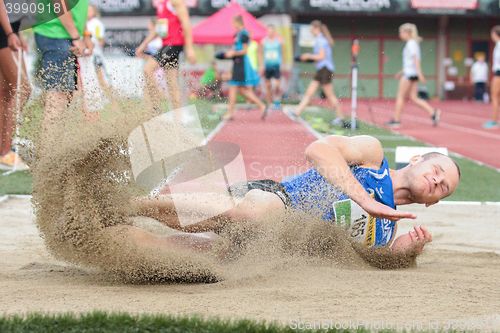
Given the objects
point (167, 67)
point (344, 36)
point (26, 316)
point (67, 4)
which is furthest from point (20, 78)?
point (344, 36)

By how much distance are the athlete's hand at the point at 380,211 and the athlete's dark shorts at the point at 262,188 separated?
0.56m

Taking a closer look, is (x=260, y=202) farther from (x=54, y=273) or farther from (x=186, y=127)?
(x=54, y=273)

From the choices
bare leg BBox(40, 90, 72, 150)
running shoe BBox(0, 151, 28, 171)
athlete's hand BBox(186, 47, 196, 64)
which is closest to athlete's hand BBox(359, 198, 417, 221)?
bare leg BBox(40, 90, 72, 150)

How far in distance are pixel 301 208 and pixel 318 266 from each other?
344mm

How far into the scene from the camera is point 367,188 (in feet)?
16.4

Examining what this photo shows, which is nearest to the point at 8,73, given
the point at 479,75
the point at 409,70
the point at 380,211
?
the point at 380,211

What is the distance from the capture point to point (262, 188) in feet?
16.5

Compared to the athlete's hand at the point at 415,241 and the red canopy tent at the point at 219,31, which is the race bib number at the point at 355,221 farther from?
the red canopy tent at the point at 219,31

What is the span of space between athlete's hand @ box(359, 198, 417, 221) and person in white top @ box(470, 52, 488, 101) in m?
35.4

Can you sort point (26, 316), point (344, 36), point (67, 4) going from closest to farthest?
1. point (26, 316)
2. point (67, 4)
3. point (344, 36)

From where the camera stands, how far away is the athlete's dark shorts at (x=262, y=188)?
5033 mm

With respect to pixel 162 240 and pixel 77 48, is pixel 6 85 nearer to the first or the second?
pixel 77 48

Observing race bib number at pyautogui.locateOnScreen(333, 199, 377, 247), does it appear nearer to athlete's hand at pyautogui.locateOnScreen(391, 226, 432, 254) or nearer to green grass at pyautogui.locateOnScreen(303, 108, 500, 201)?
athlete's hand at pyautogui.locateOnScreen(391, 226, 432, 254)

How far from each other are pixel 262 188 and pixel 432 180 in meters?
0.91
